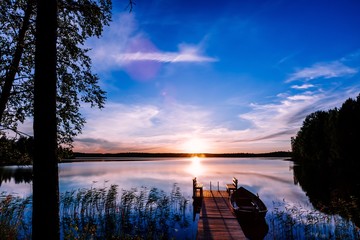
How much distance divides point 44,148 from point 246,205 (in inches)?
803

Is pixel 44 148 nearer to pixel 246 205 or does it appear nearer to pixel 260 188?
pixel 246 205

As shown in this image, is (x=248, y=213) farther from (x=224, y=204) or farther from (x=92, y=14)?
(x=92, y=14)

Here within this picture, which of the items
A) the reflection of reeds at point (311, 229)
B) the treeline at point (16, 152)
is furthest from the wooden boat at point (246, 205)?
the treeline at point (16, 152)

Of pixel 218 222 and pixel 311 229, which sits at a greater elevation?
pixel 218 222

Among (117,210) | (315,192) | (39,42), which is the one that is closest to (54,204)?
(39,42)

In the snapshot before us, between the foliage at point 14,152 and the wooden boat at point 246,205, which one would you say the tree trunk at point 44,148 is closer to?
the foliage at point 14,152

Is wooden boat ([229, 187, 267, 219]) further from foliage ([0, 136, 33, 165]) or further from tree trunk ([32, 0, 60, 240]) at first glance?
tree trunk ([32, 0, 60, 240])

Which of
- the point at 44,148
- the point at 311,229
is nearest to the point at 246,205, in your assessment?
the point at 311,229

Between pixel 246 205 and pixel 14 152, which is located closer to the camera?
pixel 14 152

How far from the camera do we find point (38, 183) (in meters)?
4.65

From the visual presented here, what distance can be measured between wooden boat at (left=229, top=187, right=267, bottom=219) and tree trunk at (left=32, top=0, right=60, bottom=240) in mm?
15237

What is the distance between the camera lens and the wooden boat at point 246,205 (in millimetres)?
17750

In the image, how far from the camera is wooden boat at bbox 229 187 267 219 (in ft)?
58.2

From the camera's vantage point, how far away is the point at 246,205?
2195cm
